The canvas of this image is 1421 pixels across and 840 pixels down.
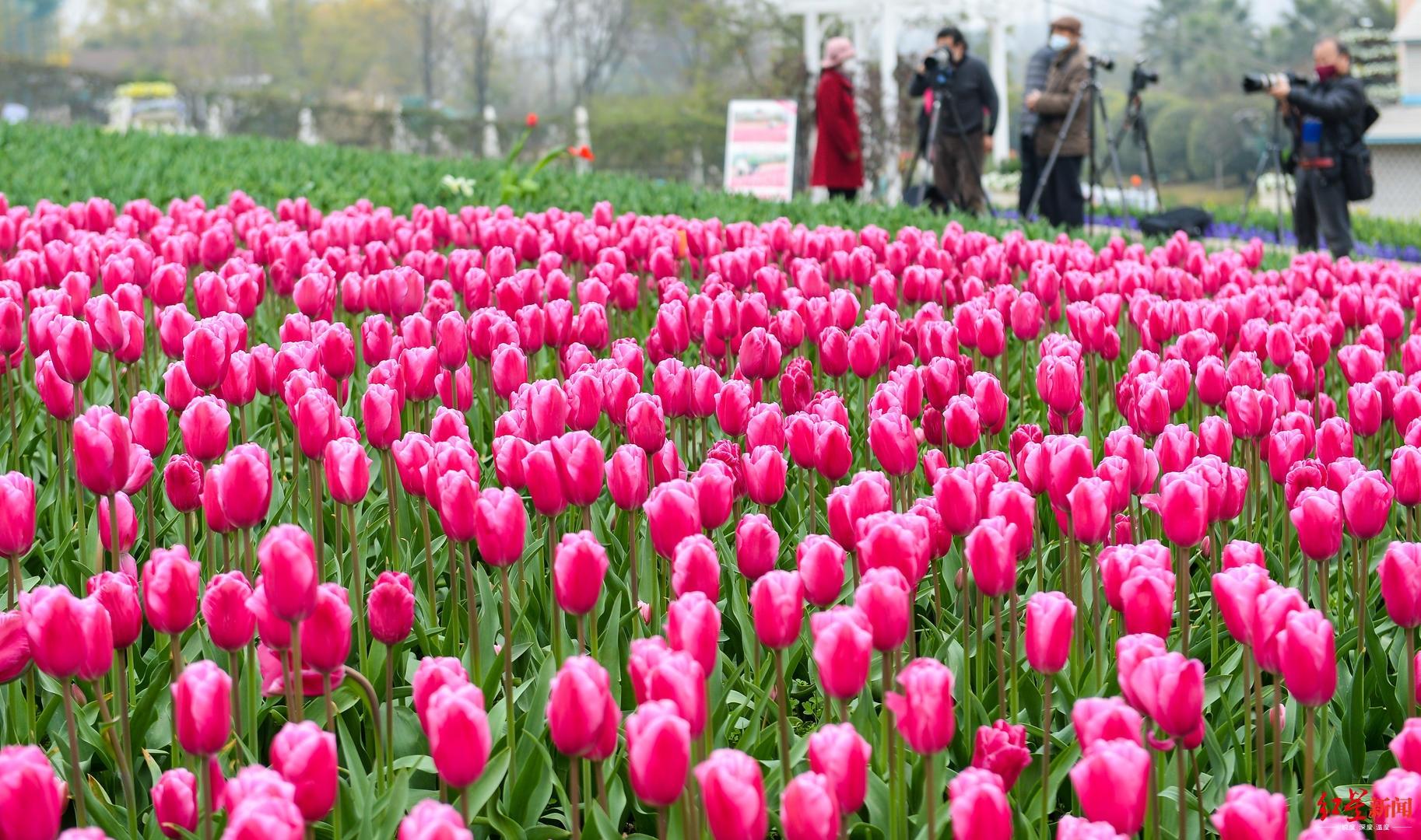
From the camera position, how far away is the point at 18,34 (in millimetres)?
101125

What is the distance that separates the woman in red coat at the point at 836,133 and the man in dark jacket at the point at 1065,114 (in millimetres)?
1911

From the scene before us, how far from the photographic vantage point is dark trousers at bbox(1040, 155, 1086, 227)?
13125mm

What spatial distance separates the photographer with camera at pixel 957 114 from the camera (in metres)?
13.6

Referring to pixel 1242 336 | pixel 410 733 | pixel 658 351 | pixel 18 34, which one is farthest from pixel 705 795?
pixel 18 34

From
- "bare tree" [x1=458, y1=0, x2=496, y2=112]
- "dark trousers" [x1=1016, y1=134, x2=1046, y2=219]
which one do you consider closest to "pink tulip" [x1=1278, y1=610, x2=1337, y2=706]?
"dark trousers" [x1=1016, y1=134, x2=1046, y2=219]

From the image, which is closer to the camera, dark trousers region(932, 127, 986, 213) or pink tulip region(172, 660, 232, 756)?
pink tulip region(172, 660, 232, 756)

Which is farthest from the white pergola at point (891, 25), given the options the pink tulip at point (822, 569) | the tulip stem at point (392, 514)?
the pink tulip at point (822, 569)

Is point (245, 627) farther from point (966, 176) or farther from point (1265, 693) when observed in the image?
point (966, 176)

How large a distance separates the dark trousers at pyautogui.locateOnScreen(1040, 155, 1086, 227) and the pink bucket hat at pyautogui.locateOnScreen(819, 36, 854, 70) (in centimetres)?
217

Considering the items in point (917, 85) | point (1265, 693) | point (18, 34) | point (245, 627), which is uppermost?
point (18, 34)

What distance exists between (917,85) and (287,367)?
1151 centimetres

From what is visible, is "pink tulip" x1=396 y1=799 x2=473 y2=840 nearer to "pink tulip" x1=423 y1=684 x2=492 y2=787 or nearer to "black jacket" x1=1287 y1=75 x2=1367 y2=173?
"pink tulip" x1=423 y1=684 x2=492 y2=787

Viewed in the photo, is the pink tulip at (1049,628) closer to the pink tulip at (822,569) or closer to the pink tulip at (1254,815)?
Result: the pink tulip at (822,569)

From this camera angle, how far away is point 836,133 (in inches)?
562
